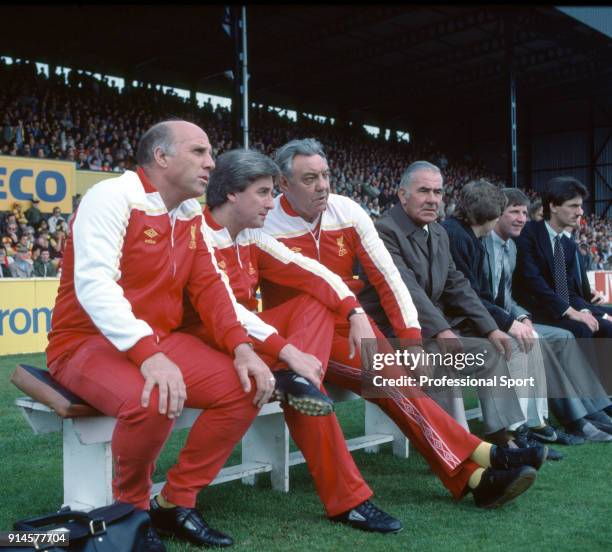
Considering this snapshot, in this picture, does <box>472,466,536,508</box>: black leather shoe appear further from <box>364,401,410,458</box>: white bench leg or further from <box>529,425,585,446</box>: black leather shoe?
<box>529,425,585,446</box>: black leather shoe

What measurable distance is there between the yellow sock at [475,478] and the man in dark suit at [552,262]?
211cm

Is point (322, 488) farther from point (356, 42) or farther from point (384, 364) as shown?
point (356, 42)

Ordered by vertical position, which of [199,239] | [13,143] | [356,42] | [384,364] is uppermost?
[356,42]

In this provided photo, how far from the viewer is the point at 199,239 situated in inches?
110

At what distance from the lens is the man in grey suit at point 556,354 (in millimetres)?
4363

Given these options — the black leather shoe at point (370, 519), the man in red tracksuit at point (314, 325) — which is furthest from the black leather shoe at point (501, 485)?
the black leather shoe at point (370, 519)

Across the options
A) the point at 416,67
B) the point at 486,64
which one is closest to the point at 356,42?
the point at 416,67

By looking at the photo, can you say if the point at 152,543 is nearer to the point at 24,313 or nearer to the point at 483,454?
the point at 483,454

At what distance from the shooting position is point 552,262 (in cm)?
486

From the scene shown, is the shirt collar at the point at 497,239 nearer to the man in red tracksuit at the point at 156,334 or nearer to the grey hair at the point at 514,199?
the grey hair at the point at 514,199

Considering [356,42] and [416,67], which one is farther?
[416,67]

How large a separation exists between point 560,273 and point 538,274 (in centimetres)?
18

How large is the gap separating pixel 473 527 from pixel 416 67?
81.0 feet

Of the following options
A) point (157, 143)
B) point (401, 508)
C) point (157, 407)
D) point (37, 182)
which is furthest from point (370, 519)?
point (37, 182)
